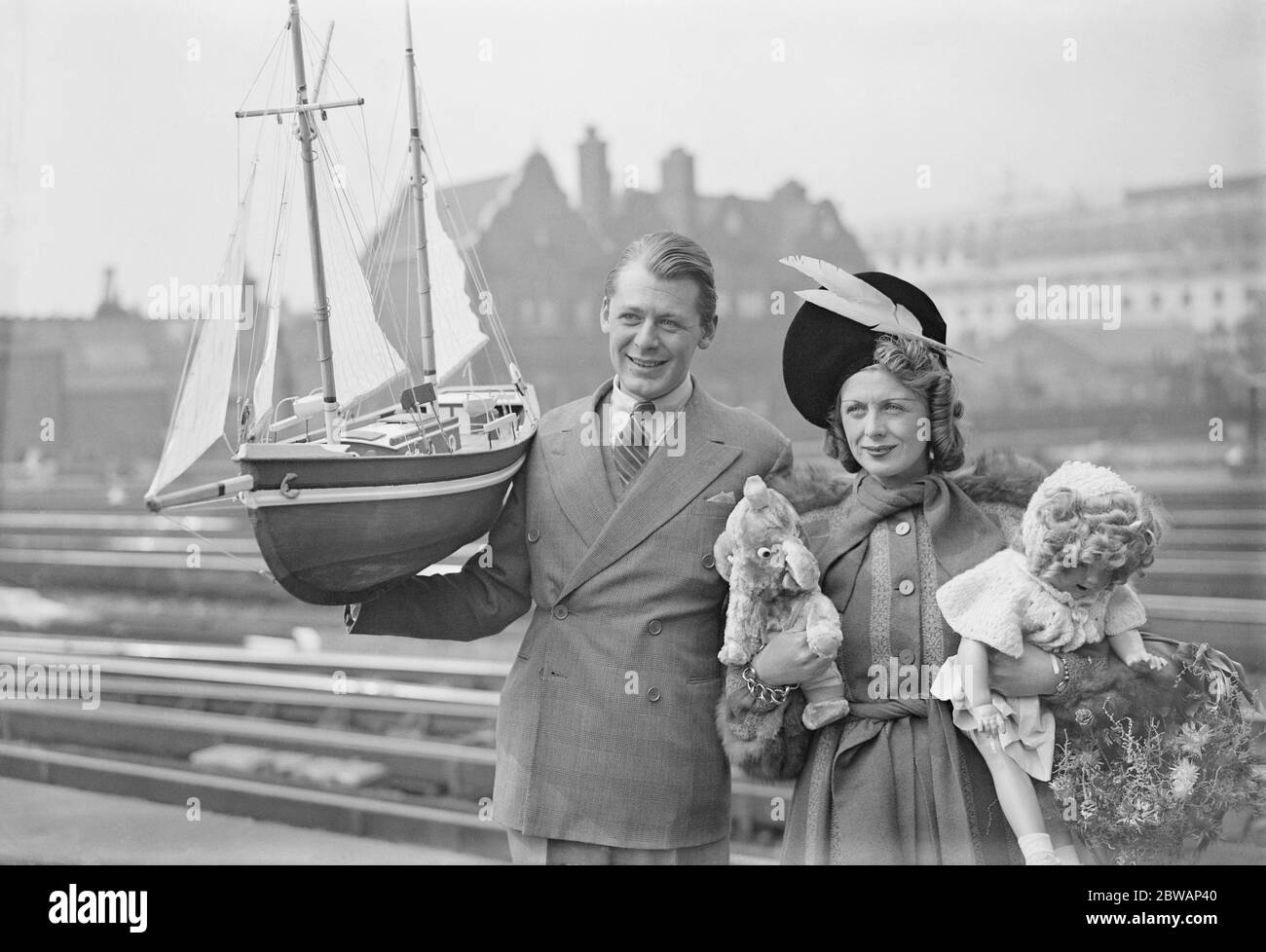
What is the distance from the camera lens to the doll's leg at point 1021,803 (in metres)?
2.14

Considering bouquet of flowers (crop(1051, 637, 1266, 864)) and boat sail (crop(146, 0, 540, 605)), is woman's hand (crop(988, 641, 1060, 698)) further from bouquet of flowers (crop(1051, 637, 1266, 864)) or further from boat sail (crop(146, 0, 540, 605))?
boat sail (crop(146, 0, 540, 605))

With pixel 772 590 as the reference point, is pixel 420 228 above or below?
above

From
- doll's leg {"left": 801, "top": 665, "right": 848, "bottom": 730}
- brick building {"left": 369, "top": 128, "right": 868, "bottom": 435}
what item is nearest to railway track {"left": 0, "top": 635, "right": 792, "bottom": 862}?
brick building {"left": 369, "top": 128, "right": 868, "bottom": 435}

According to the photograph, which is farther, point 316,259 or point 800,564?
point 316,259

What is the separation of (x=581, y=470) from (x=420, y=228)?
68cm

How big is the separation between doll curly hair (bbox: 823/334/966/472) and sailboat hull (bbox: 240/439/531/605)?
2.59ft

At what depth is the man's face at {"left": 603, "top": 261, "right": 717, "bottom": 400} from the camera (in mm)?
2275

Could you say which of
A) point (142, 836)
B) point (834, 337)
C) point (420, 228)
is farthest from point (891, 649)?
point (142, 836)

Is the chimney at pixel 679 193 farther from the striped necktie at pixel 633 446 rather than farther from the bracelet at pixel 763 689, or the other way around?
the bracelet at pixel 763 689

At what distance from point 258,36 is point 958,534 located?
227 cm

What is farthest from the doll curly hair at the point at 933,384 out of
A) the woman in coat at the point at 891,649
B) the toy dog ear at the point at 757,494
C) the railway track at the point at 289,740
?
the railway track at the point at 289,740

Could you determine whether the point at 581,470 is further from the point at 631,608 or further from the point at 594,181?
the point at 594,181

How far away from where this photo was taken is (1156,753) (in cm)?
223
